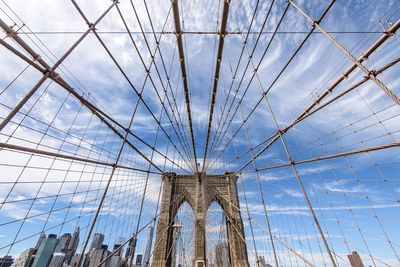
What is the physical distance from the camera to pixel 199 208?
16.8 metres

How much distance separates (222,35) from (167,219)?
17.1 m

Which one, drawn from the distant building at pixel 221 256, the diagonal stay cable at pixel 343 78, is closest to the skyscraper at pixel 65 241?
the distant building at pixel 221 256

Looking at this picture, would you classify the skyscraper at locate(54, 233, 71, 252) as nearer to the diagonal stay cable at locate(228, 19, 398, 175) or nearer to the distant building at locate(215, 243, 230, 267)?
the distant building at locate(215, 243, 230, 267)

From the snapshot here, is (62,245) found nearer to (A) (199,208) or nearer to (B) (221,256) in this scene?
(B) (221,256)

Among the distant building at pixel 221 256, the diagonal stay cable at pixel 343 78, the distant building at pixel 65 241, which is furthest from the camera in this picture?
the distant building at pixel 65 241

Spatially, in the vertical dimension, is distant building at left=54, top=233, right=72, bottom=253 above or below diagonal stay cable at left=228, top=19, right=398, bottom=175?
below

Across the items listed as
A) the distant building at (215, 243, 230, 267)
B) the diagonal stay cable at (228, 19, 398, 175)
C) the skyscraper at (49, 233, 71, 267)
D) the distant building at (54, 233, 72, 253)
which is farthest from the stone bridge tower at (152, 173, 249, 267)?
the distant building at (54, 233, 72, 253)

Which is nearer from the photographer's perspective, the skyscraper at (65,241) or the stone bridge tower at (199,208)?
the stone bridge tower at (199,208)

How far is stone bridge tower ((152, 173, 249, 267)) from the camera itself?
15789 mm

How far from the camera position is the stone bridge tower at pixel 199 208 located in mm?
15789

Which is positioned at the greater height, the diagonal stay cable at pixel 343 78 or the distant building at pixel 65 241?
the diagonal stay cable at pixel 343 78

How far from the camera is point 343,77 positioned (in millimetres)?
3855

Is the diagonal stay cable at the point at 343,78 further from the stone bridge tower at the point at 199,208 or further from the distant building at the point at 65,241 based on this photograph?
the distant building at the point at 65,241

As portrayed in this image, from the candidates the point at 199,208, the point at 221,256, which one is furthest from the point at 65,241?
the point at 199,208
